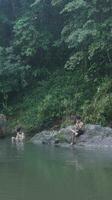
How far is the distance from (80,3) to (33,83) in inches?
278

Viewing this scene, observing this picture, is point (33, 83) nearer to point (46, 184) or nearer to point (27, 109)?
point (27, 109)

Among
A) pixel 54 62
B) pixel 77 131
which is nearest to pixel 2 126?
pixel 77 131

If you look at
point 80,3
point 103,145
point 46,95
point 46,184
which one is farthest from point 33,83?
point 46,184

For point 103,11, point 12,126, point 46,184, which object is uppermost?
point 103,11

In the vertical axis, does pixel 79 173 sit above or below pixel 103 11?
below

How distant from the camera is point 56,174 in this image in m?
11.2

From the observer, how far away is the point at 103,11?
2212cm

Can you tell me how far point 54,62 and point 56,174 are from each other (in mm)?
17724

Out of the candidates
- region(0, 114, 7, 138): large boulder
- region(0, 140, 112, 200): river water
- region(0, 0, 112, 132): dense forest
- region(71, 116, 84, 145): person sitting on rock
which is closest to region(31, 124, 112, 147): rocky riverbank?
region(71, 116, 84, 145): person sitting on rock

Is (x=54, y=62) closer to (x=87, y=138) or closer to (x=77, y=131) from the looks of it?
(x=77, y=131)

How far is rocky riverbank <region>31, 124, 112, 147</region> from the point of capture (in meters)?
17.8

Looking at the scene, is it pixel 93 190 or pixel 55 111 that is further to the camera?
pixel 55 111

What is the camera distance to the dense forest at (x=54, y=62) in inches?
848

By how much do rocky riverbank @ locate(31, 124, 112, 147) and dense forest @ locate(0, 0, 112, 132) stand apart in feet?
5.05
